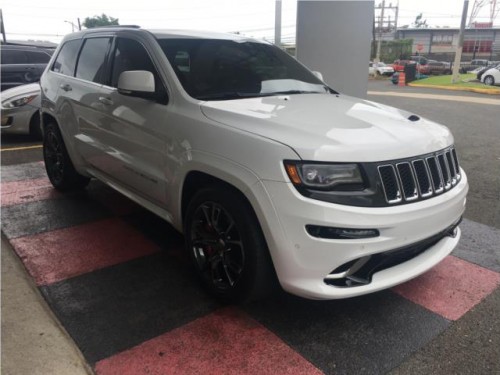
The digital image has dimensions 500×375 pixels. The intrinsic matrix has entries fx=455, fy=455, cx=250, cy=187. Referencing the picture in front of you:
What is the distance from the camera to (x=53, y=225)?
4.50 m

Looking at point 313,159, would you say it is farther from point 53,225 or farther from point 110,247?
point 53,225

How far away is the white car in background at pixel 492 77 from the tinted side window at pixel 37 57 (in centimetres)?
2312

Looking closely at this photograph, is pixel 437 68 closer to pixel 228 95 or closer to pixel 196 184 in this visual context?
pixel 228 95

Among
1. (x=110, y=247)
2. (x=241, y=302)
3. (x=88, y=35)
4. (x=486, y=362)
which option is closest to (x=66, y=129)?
(x=88, y=35)

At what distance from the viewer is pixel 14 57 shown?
11.0m

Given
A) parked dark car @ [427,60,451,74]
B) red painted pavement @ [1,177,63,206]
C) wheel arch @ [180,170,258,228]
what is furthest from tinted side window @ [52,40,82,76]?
parked dark car @ [427,60,451,74]

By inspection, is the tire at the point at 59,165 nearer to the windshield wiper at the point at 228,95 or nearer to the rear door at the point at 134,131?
the rear door at the point at 134,131

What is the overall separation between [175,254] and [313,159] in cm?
187

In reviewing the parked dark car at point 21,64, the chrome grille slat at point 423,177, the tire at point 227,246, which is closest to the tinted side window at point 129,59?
the tire at point 227,246

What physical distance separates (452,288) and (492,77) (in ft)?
84.5

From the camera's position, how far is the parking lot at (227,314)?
2570 millimetres

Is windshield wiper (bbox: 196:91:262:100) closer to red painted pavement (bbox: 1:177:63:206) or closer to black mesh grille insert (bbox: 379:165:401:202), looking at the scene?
black mesh grille insert (bbox: 379:165:401:202)

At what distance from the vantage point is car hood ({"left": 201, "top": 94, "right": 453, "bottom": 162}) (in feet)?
8.44

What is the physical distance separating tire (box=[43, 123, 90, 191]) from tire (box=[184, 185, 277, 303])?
259 cm
